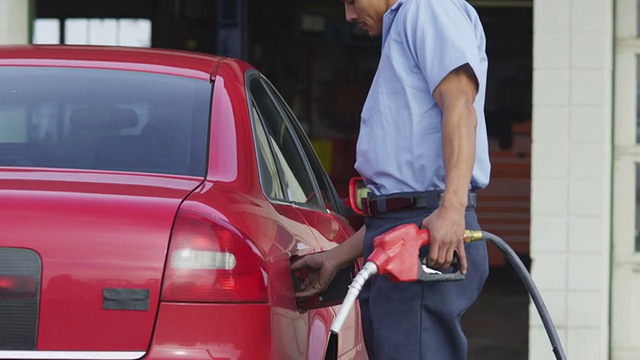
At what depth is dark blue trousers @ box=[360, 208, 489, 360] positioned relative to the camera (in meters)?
3.39

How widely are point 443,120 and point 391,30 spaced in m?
0.33

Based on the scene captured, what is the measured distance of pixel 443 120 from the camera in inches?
133

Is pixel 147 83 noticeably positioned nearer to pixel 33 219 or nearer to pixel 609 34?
pixel 33 219

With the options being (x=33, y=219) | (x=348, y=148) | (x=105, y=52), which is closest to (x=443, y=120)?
(x=33, y=219)

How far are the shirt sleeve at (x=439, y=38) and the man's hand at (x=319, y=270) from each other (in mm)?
607

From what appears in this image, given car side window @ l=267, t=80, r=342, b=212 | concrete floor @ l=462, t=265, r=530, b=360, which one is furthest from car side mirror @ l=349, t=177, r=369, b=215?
concrete floor @ l=462, t=265, r=530, b=360

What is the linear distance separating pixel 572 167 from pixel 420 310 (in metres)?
4.26

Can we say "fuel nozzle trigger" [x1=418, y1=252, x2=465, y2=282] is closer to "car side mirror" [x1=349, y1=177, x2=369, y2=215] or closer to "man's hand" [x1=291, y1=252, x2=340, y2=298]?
"man's hand" [x1=291, y1=252, x2=340, y2=298]

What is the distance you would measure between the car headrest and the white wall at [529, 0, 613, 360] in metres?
3.99

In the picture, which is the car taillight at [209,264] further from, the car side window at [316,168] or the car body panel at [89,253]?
the car side window at [316,168]

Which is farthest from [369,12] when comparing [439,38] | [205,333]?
[205,333]

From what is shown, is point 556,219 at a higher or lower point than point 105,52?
lower

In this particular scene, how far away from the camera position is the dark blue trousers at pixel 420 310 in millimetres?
3395

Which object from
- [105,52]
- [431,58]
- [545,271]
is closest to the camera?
[431,58]
